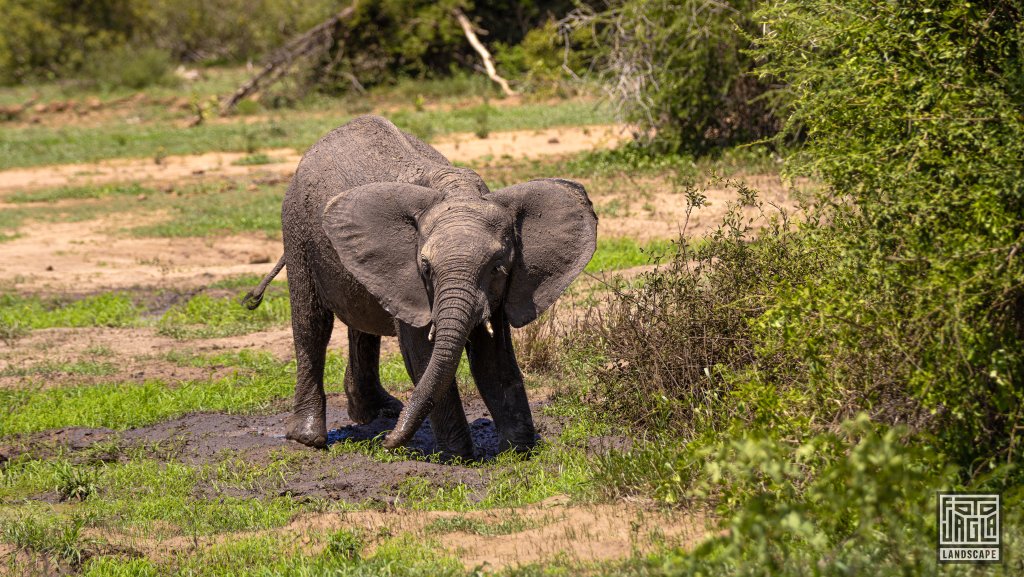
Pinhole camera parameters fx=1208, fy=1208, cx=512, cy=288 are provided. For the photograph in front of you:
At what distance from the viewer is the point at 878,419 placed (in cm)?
574

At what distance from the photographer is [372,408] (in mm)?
8703

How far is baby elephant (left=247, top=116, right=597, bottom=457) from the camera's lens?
6613mm

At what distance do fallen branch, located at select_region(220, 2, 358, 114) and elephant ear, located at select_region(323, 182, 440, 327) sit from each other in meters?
19.6

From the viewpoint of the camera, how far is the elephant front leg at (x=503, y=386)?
721 centimetres

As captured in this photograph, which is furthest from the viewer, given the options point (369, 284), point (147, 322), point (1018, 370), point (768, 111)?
point (768, 111)

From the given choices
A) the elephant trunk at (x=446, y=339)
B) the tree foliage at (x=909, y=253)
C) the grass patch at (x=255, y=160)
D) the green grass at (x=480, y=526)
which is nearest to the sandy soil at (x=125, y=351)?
the elephant trunk at (x=446, y=339)

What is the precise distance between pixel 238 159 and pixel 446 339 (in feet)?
49.5

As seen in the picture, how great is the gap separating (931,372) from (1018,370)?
38cm

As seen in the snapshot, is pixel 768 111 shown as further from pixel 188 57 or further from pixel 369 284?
pixel 188 57

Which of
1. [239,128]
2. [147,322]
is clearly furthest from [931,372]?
[239,128]

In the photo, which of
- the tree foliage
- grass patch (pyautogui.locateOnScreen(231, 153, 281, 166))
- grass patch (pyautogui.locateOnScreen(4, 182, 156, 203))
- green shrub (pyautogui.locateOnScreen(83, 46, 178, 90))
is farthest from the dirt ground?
green shrub (pyautogui.locateOnScreen(83, 46, 178, 90))

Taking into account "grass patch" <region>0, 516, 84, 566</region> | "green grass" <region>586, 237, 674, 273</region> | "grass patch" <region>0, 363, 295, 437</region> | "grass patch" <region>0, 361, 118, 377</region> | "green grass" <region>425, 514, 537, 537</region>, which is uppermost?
"green grass" <region>586, 237, 674, 273</region>

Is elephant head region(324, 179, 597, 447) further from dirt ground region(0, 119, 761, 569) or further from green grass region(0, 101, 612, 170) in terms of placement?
green grass region(0, 101, 612, 170)

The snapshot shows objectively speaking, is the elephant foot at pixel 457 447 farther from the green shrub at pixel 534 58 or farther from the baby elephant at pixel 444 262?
the green shrub at pixel 534 58
